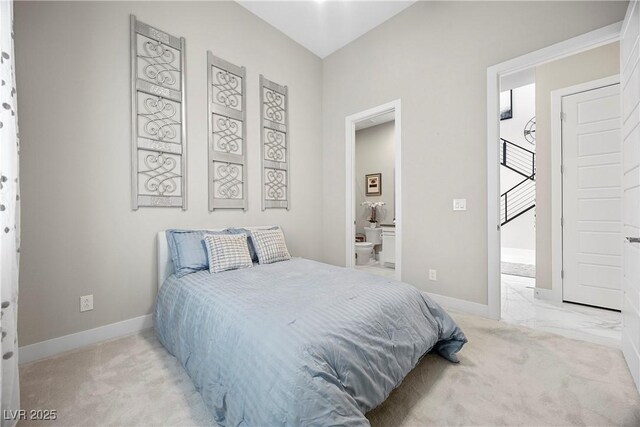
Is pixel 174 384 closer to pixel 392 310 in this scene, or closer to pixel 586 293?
pixel 392 310

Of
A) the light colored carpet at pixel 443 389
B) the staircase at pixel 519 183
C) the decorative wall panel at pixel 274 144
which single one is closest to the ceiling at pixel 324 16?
the decorative wall panel at pixel 274 144

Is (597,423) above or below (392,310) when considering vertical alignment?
below

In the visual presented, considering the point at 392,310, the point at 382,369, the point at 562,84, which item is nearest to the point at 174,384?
the point at 382,369

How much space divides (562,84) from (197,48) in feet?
12.6

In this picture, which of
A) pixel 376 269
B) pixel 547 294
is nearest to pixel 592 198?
pixel 547 294

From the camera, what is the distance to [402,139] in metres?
3.02

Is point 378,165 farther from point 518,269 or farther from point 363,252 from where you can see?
point 518,269

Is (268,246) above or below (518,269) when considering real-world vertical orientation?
above

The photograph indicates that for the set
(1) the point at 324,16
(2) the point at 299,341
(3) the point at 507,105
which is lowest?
(2) the point at 299,341

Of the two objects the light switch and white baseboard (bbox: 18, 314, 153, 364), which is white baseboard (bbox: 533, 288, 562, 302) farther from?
white baseboard (bbox: 18, 314, 153, 364)

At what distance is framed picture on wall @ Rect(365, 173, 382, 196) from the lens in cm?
567

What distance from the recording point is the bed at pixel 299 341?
0.99 metres

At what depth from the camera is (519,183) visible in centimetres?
646

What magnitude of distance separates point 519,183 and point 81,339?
8.18m
